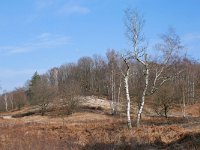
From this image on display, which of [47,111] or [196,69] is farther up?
[196,69]

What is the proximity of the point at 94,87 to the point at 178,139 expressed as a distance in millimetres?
88114

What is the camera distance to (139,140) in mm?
24031

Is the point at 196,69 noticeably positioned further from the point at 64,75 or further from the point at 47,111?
the point at 64,75

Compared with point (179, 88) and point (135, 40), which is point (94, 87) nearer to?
point (179, 88)

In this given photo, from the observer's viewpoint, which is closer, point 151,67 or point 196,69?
point 151,67

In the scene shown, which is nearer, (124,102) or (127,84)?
(127,84)

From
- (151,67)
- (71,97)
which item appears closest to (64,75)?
(71,97)

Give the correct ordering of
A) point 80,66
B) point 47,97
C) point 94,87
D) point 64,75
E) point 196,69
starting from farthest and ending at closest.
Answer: point 64,75 → point 80,66 → point 94,87 → point 196,69 → point 47,97

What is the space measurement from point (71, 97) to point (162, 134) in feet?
138

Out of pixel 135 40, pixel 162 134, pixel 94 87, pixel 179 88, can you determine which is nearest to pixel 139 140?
pixel 162 134

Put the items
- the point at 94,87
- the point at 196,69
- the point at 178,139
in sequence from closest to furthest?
1. the point at 178,139
2. the point at 196,69
3. the point at 94,87

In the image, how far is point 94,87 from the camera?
110625 mm

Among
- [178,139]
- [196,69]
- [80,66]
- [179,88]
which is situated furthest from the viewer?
[80,66]

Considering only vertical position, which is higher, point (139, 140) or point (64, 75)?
point (64, 75)
